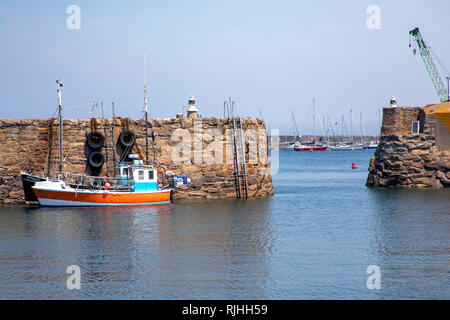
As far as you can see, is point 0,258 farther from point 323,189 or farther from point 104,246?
point 323,189

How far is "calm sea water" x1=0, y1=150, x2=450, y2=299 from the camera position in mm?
14852

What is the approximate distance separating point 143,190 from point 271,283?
15687 millimetres

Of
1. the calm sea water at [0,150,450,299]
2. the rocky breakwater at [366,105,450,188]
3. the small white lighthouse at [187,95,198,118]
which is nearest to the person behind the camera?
the calm sea water at [0,150,450,299]

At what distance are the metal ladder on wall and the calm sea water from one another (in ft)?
5.40

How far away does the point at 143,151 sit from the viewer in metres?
31.2

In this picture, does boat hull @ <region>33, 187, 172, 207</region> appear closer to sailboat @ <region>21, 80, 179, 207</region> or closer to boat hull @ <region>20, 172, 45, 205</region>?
sailboat @ <region>21, 80, 179, 207</region>

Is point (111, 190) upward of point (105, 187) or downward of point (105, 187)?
downward

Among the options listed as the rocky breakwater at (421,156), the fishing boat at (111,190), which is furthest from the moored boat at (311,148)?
the fishing boat at (111,190)

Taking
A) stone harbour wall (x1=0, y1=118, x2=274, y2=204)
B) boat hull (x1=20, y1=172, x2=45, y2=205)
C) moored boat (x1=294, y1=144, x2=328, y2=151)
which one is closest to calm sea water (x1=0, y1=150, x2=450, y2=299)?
boat hull (x1=20, y1=172, x2=45, y2=205)

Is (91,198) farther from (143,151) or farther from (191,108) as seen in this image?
(191,108)

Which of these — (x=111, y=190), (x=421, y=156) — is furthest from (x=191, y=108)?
(x=421, y=156)

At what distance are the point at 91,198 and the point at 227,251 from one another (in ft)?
39.3

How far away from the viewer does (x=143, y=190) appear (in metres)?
30.0
